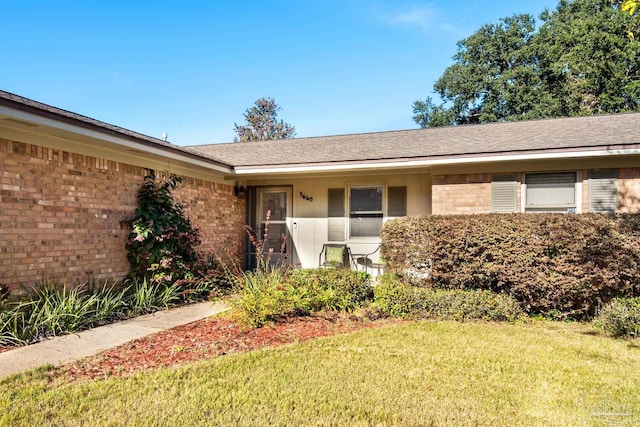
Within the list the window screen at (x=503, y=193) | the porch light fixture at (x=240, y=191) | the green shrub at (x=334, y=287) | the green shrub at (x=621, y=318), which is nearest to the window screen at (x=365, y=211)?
the green shrub at (x=334, y=287)

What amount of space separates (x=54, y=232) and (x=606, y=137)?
910 cm

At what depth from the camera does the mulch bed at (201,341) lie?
12.6 ft

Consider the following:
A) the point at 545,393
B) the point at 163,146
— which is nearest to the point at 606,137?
the point at 545,393

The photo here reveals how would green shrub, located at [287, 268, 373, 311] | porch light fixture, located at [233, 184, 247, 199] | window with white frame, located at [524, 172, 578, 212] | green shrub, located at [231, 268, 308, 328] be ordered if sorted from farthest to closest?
porch light fixture, located at [233, 184, 247, 199] → window with white frame, located at [524, 172, 578, 212] → green shrub, located at [287, 268, 373, 311] → green shrub, located at [231, 268, 308, 328]

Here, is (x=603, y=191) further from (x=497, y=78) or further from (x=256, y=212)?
(x=497, y=78)

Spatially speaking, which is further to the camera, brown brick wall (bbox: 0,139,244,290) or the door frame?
the door frame

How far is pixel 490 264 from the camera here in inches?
242

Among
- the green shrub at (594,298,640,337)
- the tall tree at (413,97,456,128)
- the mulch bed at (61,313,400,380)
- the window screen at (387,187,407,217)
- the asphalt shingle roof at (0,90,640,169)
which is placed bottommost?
the mulch bed at (61,313,400,380)

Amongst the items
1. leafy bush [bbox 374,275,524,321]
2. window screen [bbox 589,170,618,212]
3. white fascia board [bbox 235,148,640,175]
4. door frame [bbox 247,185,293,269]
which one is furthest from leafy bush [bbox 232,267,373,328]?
window screen [bbox 589,170,618,212]

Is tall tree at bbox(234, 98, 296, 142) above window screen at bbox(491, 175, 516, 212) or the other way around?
above

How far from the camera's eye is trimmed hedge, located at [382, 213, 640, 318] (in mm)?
5602

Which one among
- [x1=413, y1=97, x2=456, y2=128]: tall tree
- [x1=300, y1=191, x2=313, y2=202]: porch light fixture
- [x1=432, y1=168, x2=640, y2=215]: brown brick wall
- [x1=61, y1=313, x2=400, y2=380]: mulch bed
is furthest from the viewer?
[x1=413, y1=97, x2=456, y2=128]: tall tree

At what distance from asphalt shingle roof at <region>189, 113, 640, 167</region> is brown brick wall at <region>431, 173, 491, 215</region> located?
60cm

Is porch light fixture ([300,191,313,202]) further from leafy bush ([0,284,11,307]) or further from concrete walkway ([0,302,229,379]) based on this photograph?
leafy bush ([0,284,11,307])
